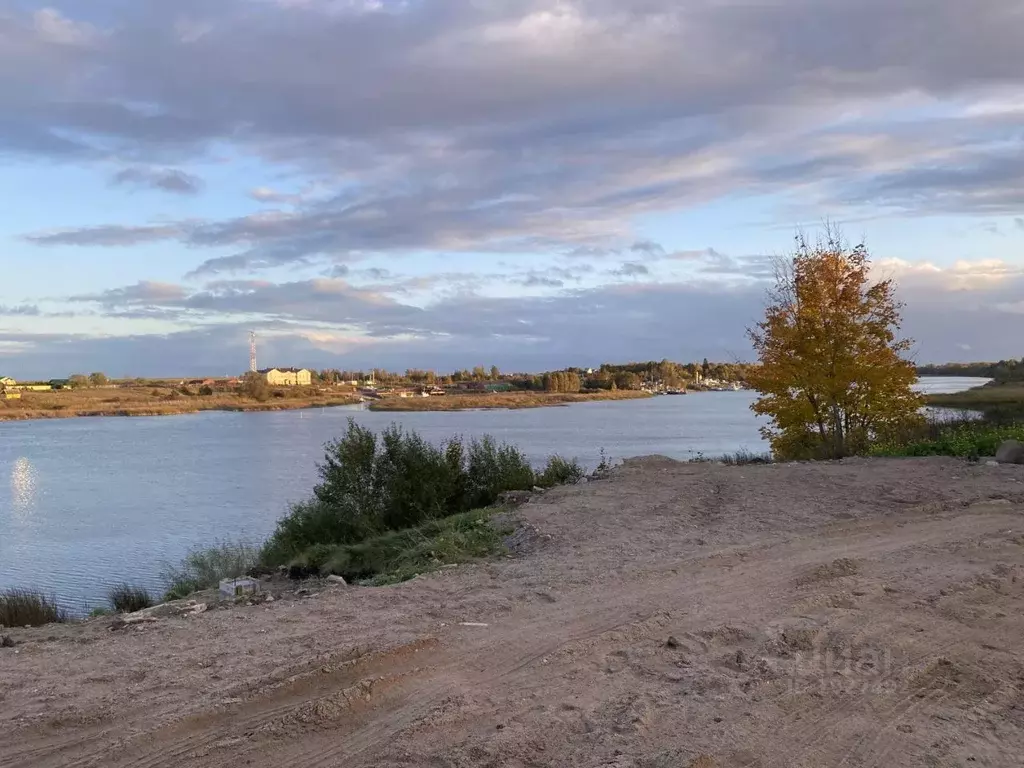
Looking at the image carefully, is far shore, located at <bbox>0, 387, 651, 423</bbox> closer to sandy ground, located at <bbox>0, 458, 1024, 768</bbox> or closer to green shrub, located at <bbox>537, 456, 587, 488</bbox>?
green shrub, located at <bbox>537, 456, 587, 488</bbox>

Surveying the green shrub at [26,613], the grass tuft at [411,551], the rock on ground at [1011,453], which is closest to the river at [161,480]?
the green shrub at [26,613]

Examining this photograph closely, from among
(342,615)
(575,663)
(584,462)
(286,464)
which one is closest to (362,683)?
(575,663)

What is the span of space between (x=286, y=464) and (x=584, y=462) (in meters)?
15.1

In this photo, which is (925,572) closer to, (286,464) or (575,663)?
(575,663)

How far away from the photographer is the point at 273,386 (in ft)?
408

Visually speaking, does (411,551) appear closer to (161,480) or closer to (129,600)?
(129,600)

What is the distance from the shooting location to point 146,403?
107188mm

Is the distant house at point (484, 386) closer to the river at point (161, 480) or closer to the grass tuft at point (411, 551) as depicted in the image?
the river at point (161, 480)

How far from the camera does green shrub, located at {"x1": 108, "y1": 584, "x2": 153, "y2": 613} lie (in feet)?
36.8

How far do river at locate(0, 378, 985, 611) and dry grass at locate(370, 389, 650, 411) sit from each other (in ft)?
87.4

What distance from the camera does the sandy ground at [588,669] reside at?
4164 mm

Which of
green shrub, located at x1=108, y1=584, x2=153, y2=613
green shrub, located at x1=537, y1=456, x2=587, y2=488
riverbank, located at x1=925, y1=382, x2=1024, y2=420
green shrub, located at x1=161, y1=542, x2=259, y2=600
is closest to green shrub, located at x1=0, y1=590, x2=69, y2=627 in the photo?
green shrub, located at x1=108, y1=584, x2=153, y2=613

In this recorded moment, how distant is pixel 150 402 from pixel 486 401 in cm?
4176

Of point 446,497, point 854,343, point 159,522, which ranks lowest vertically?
point 159,522
